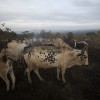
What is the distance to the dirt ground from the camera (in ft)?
24.8

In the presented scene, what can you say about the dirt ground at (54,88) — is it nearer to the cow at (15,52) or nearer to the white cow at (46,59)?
the white cow at (46,59)

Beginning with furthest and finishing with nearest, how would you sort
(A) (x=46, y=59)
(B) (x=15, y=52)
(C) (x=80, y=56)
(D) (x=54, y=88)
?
(B) (x=15, y=52) < (C) (x=80, y=56) < (A) (x=46, y=59) < (D) (x=54, y=88)

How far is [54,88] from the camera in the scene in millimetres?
8086

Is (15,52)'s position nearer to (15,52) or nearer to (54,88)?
(15,52)

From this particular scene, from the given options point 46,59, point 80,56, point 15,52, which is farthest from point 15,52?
point 80,56

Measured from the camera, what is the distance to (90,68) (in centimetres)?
1178

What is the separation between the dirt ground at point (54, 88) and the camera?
755 centimetres

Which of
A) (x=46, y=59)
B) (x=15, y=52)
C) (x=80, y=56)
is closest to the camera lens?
(x=46, y=59)

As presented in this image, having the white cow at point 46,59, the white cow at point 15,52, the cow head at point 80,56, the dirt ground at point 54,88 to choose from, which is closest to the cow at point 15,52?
the white cow at point 15,52

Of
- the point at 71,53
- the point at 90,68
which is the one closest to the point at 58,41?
the point at 90,68

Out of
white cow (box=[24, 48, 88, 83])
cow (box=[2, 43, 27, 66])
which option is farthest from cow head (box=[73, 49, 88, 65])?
cow (box=[2, 43, 27, 66])

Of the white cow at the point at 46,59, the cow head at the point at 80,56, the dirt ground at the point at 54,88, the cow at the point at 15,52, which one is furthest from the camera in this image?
the cow at the point at 15,52

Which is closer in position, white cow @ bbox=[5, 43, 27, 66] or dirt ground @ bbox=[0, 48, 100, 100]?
dirt ground @ bbox=[0, 48, 100, 100]

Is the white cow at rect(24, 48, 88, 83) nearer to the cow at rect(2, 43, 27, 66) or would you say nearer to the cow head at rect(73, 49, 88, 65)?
the cow head at rect(73, 49, 88, 65)
